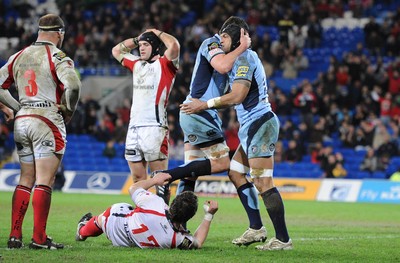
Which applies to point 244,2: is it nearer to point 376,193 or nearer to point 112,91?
point 112,91

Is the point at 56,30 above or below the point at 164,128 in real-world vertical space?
above

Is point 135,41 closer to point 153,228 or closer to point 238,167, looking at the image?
point 238,167

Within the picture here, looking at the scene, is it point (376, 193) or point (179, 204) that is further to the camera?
point (376, 193)

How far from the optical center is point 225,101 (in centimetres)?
1012

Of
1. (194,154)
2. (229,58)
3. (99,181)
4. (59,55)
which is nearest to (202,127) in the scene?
(194,154)

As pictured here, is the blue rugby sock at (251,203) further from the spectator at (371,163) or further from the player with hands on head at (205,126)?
the spectator at (371,163)

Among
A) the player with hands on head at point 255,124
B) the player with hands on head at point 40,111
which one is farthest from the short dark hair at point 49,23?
the player with hands on head at point 255,124

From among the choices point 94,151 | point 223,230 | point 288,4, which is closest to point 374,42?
point 288,4

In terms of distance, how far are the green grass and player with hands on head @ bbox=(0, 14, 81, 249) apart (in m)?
0.57

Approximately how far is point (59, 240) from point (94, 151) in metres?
19.4

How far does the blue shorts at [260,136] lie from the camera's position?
33.8 feet

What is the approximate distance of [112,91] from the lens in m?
33.5

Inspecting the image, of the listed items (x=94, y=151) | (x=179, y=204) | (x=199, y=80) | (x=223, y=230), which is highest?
(x=199, y=80)

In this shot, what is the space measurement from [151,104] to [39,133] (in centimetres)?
206
